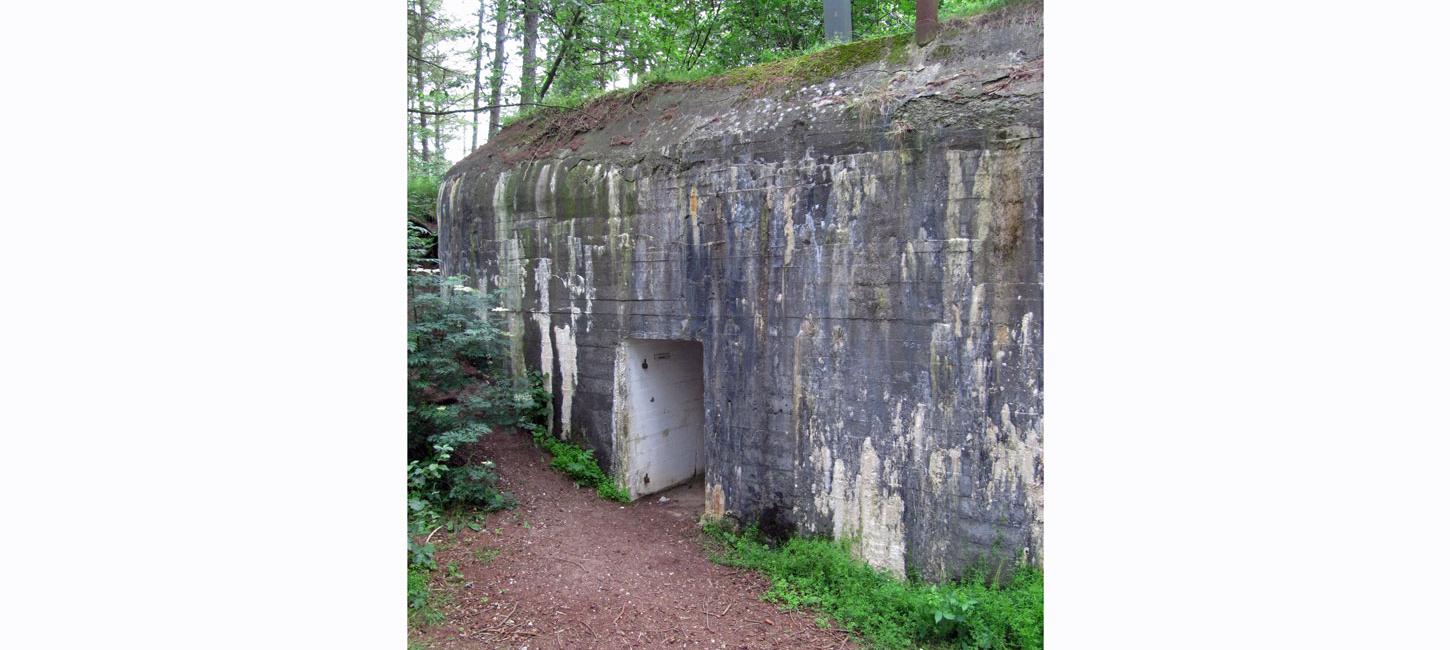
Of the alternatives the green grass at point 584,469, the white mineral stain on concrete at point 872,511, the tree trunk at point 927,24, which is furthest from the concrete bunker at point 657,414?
the tree trunk at point 927,24

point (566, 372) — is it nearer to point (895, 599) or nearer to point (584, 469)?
point (584, 469)

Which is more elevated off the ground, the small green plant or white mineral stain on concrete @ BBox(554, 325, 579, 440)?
white mineral stain on concrete @ BBox(554, 325, 579, 440)

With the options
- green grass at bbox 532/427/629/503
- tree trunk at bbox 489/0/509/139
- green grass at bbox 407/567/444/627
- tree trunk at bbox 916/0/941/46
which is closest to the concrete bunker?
green grass at bbox 532/427/629/503

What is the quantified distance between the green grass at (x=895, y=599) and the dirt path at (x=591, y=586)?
0.62ft

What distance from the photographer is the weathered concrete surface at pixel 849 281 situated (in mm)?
5473

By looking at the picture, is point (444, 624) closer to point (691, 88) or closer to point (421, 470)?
point (421, 470)

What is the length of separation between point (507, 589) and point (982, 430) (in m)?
3.98

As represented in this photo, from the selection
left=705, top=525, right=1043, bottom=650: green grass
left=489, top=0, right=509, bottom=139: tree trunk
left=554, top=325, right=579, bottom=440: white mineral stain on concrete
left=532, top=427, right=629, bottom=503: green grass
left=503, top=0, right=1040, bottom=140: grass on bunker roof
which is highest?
left=489, top=0, right=509, bottom=139: tree trunk

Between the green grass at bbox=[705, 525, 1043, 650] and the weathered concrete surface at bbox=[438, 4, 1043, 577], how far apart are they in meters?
0.21

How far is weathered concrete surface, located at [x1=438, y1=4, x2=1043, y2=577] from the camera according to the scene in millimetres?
5473

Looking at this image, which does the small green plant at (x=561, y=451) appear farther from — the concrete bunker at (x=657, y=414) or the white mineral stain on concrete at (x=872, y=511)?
the white mineral stain on concrete at (x=872, y=511)

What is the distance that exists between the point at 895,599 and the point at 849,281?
2660 mm

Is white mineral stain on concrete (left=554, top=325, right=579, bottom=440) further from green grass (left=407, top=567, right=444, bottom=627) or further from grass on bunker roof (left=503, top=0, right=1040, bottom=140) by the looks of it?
green grass (left=407, top=567, right=444, bottom=627)

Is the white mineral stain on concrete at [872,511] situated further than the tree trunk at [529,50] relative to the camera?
No
